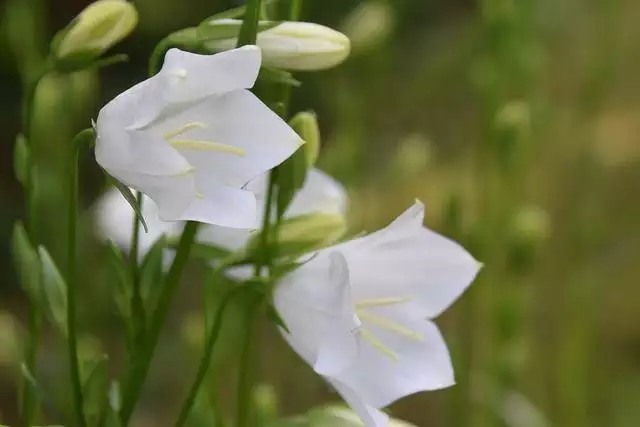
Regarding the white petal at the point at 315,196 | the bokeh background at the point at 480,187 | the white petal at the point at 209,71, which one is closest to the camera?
the white petal at the point at 209,71

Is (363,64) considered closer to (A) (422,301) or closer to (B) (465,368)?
(B) (465,368)

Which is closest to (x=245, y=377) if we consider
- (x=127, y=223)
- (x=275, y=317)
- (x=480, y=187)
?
(x=275, y=317)

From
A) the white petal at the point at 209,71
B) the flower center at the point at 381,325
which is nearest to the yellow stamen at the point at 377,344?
the flower center at the point at 381,325

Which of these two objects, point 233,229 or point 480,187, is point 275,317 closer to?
point 233,229

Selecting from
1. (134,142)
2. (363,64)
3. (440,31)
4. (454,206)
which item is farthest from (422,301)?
(440,31)

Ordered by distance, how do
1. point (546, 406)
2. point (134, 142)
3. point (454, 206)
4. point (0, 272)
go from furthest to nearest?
point (0, 272) < point (546, 406) < point (454, 206) < point (134, 142)

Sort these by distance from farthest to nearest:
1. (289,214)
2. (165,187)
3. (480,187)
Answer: (480,187), (289,214), (165,187)

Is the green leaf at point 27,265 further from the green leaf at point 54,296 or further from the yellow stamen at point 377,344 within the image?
the yellow stamen at point 377,344
